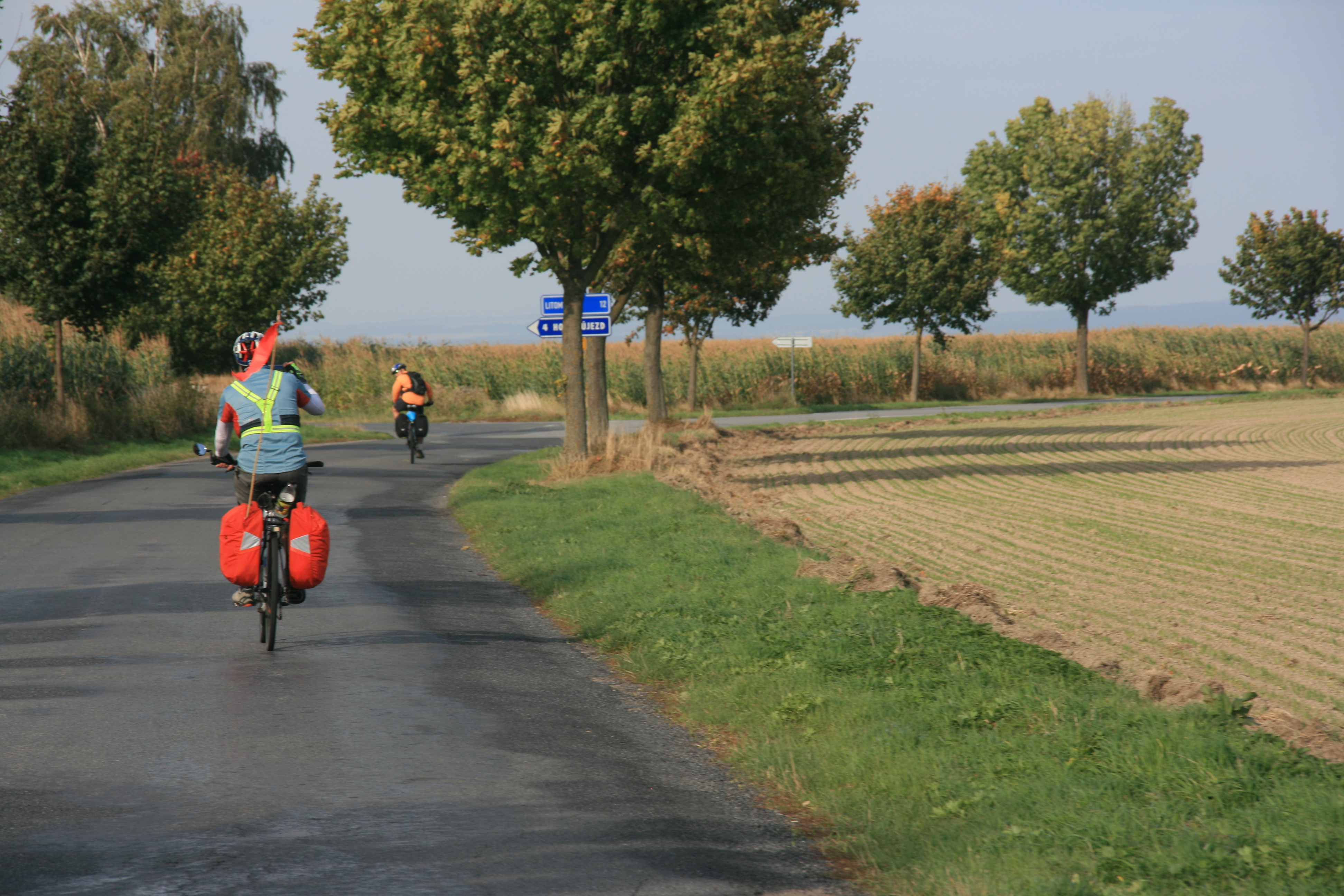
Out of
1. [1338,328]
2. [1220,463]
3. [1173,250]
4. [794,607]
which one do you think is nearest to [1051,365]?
[1173,250]

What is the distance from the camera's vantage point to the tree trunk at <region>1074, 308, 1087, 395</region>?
54.5m

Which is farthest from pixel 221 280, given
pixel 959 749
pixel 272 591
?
pixel 959 749

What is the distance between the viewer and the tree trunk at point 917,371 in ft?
160

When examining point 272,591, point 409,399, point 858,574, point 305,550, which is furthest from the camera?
point 409,399

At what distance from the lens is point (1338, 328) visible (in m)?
66.8

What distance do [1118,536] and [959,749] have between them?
848cm

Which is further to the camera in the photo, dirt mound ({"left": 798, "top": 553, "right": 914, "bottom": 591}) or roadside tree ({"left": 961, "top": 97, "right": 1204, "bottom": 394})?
roadside tree ({"left": 961, "top": 97, "right": 1204, "bottom": 394})

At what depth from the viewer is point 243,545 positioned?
8.38 meters

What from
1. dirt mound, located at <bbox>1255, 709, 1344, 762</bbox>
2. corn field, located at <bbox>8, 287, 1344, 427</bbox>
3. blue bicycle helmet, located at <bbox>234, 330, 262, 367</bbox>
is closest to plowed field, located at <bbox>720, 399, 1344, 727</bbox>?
dirt mound, located at <bbox>1255, 709, 1344, 762</bbox>

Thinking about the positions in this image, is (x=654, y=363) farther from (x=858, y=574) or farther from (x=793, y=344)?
(x=858, y=574)

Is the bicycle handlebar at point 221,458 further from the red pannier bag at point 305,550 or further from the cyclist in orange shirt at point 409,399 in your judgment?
the cyclist in orange shirt at point 409,399

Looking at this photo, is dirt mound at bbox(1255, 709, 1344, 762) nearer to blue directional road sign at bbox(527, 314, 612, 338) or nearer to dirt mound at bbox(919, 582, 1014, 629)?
dirt mound at bbox(919, 582, 1014, 629)

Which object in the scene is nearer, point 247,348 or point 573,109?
point 247,348

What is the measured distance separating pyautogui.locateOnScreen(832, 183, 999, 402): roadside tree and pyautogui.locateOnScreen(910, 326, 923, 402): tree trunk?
0.09 m
